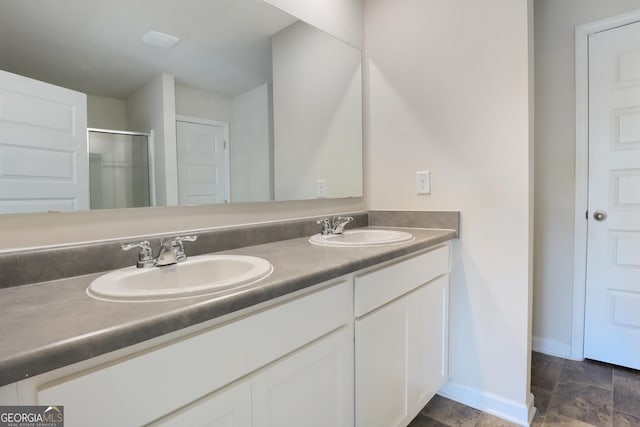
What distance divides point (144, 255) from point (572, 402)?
6.74 ft

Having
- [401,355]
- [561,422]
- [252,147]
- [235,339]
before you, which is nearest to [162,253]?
[235,339]

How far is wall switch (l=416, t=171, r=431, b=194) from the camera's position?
1.74 m

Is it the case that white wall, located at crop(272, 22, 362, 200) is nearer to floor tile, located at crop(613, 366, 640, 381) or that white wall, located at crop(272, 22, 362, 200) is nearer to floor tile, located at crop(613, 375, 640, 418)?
floor tile, located at crop(613, 375, 640, 418)

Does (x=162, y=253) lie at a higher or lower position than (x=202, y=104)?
lower

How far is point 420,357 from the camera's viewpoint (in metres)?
1.41

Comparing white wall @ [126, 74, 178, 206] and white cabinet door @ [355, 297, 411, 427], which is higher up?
white wall @ [126, 74, 178, 206]

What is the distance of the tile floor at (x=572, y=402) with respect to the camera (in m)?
1.52

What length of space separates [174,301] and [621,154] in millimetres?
2341

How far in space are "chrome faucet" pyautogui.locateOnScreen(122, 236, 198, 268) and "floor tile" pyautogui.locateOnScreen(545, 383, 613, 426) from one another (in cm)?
177

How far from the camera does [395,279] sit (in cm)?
124

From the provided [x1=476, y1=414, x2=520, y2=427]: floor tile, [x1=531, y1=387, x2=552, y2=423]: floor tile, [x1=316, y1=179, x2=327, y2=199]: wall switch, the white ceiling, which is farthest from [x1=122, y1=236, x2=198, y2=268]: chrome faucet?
[x1=531, y1=387, x2=552, y2=423]: floor tile

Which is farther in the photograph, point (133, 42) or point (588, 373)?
point (588, 373)

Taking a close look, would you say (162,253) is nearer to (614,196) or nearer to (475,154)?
(475,154)

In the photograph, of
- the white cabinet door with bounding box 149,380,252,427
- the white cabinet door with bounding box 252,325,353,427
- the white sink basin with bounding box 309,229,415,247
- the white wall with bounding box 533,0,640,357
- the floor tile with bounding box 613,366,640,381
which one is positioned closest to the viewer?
the white cabinet door with bounding box 149,380,252,427
